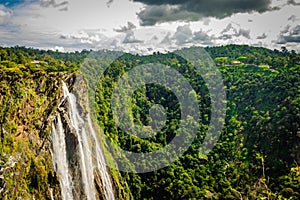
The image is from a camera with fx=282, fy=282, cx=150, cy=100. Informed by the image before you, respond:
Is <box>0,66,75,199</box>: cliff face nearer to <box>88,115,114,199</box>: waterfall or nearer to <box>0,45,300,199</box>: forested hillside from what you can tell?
<box>0,45,300,199</box>: forested hillside

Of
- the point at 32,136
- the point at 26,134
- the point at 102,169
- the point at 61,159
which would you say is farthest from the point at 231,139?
the point at 26,134

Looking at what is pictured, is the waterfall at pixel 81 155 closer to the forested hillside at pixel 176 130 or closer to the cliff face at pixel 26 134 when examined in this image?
the cliff face at pixel 26 134

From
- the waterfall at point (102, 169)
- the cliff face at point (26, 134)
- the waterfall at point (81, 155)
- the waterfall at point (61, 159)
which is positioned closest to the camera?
the cliff face at point (26, 134)

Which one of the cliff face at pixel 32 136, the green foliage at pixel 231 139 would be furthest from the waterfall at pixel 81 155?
the green foliage at pixel 231 139

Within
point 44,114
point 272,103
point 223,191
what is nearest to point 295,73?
point 272,103

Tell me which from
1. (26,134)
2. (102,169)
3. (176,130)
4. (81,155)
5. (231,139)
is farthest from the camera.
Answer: (176,130)

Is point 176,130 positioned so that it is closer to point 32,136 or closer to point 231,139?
point 231,139

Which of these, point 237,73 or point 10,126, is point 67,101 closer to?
point 10,126

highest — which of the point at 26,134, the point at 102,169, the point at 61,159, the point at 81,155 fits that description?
the point at 26,134
